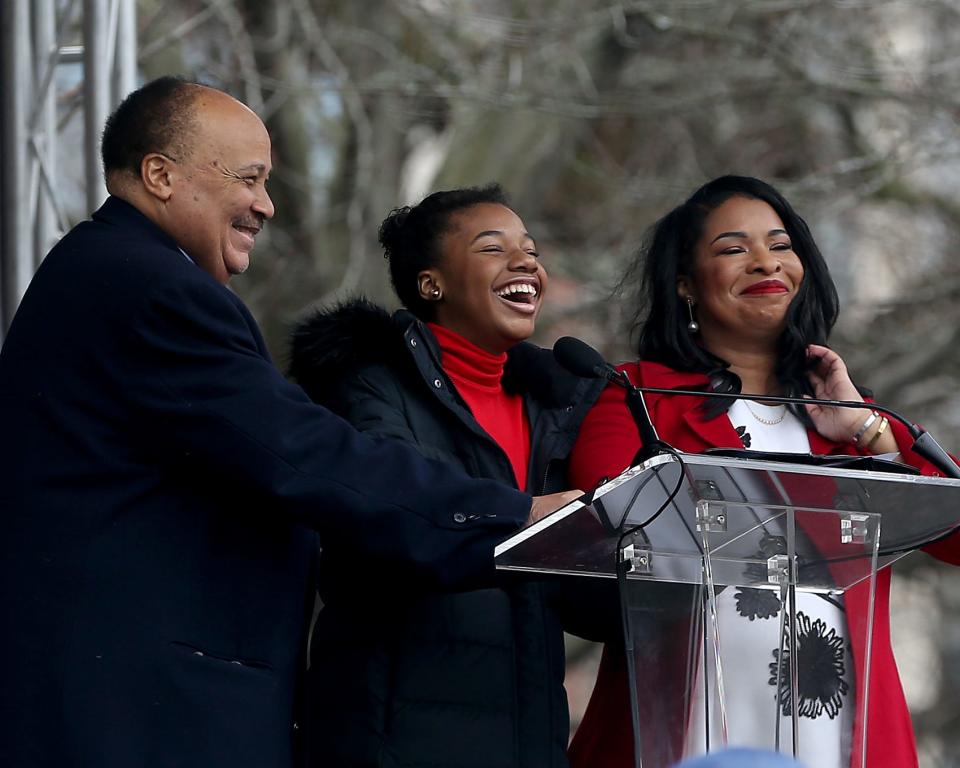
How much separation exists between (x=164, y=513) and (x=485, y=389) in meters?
0.91

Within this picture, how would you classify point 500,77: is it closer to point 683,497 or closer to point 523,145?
point 523,145

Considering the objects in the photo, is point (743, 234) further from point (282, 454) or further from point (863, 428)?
point (282, 454)

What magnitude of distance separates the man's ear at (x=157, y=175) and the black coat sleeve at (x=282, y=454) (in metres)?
0.27

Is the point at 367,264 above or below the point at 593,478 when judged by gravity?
above

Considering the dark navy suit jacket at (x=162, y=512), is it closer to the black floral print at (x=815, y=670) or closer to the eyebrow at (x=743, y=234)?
the black floral print at (x=815, y=670)

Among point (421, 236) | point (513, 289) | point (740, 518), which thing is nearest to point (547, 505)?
point (740, 518)

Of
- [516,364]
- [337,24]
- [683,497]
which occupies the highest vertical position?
[337,24]

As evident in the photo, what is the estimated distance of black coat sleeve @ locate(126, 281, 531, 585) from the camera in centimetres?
306

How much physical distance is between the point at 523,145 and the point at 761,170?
226 centimetres

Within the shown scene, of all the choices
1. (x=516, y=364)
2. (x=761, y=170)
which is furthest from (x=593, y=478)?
(x=761, y=170)

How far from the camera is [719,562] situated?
300cm

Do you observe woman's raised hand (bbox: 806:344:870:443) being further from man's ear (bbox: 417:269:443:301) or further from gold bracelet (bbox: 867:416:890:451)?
man's ear (bbox: 417:269:443:301)

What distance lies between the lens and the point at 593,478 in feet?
11.8

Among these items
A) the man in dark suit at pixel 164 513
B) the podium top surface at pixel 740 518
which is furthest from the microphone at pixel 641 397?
the man in dark suit at pixel 164 513
